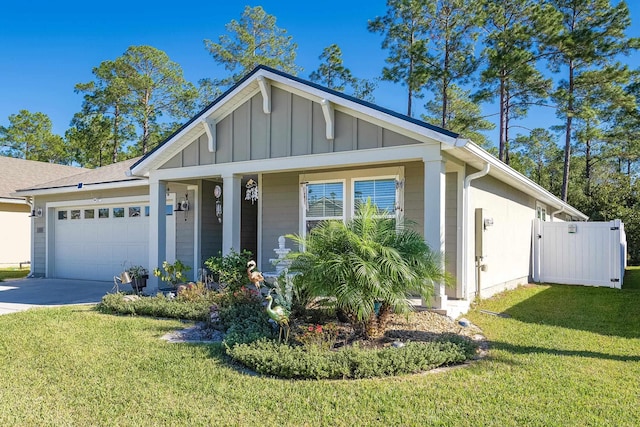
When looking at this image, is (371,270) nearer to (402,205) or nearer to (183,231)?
(402,205)

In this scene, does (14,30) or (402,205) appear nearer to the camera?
(402,205)

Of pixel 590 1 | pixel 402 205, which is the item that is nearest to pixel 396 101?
pixel 590 1

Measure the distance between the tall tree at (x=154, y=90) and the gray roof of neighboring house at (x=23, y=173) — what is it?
624 cm

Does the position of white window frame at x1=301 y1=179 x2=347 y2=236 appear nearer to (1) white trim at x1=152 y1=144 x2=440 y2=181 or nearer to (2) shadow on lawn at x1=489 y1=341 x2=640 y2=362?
(1) white trim at x1=152 y1=144 x2=440 y2=181

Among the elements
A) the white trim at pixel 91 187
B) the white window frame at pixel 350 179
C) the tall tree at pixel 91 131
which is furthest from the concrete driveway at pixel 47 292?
the tall tree at pixel 91 131

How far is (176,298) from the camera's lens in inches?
322

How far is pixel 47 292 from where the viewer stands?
10477 mm

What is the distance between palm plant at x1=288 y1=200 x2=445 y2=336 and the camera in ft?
17.0

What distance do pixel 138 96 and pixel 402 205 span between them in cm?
2386

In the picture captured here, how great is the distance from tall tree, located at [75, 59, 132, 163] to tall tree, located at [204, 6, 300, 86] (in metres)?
5.89

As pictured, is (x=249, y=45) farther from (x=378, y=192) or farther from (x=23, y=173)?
(x=378, y=192)

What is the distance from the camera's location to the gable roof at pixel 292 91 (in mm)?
6832

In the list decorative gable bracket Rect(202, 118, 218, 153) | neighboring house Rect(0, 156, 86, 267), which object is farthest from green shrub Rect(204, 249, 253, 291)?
neighboring house Rect(0, 156, 86, 267)

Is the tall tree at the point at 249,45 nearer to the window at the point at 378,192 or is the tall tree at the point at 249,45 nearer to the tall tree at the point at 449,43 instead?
the tall tree at the point at 449,43
